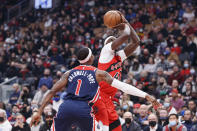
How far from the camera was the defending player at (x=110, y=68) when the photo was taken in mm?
6258

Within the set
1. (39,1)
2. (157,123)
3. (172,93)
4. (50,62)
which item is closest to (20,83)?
(50,62)

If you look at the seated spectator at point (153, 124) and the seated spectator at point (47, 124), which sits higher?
the seated spectator at point (153, 124)

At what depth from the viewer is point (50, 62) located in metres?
17.3

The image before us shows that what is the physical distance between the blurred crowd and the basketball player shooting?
1224 millimetres

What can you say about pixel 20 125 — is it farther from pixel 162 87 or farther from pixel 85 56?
pixel 85 56

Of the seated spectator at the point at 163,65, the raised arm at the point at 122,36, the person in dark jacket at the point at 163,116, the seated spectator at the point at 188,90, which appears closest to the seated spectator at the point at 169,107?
the person in dark jacket at the point at 163,116

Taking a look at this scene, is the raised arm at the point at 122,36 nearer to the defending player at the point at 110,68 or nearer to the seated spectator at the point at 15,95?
the defending player at the point at 110,68

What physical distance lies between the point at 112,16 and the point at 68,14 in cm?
1676

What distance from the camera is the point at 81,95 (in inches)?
226

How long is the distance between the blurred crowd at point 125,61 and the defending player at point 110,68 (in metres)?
1.22

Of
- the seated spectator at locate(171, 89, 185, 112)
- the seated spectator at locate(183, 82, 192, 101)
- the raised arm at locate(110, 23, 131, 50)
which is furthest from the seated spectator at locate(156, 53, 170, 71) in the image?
the raised arm at locate(110, 23, 131, 50)

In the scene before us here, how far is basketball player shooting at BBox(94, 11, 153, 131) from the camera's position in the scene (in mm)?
6246

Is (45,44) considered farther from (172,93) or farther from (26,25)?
(172,93)

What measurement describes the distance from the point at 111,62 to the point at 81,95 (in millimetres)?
1020
